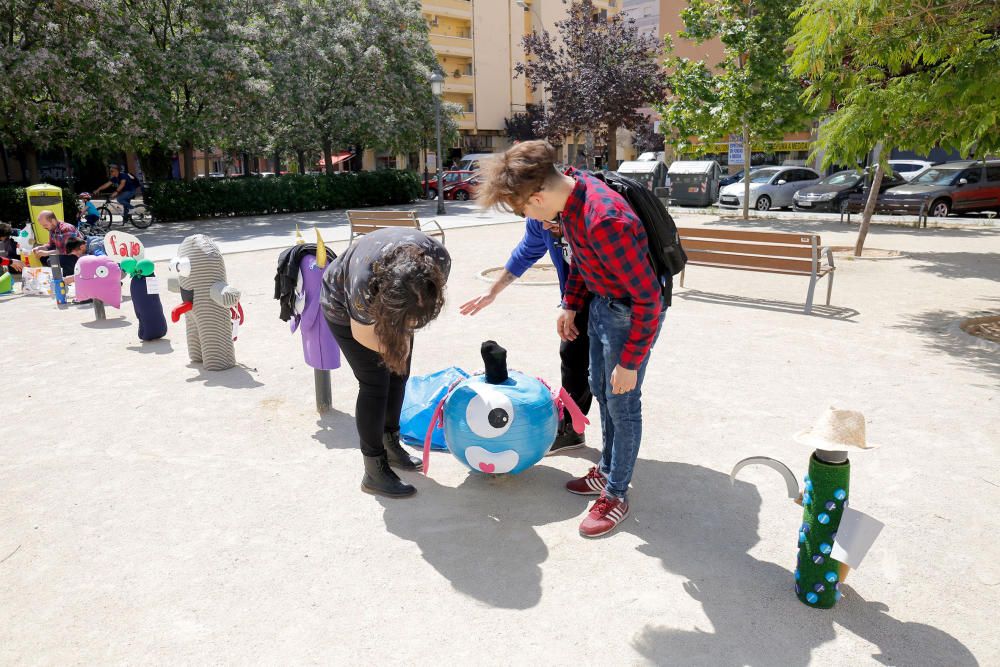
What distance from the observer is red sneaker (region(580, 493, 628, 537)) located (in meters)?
3.30

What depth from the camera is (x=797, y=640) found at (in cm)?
258

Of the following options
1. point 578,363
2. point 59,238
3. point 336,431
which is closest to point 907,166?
point 578,363

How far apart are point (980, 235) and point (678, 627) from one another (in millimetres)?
14149

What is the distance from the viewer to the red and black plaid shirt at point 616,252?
9.02ft

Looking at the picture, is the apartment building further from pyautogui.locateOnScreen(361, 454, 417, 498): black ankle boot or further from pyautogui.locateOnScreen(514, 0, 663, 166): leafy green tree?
pyautogui.locateOnScreen(361, 454, 417, 498): black ankle boot

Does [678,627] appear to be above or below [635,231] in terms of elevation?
below

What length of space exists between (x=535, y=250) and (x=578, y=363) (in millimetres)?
687

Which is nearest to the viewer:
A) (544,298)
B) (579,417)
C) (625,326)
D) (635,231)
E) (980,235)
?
(635,231)

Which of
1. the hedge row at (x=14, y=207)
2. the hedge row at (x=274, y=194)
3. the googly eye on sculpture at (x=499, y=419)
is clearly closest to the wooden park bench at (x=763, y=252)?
the googly eye on sculpture at (x=499, y=419)

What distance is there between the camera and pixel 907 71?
6.83 meters

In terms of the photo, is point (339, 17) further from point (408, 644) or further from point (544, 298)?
point (408, 644)

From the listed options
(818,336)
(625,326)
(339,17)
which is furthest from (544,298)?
(339,17)

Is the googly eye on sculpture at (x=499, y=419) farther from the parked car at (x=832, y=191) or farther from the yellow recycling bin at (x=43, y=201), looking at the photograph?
the parked car at (x=832, y=191)

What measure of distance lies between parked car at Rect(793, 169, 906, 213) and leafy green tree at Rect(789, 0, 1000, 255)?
13.6m
